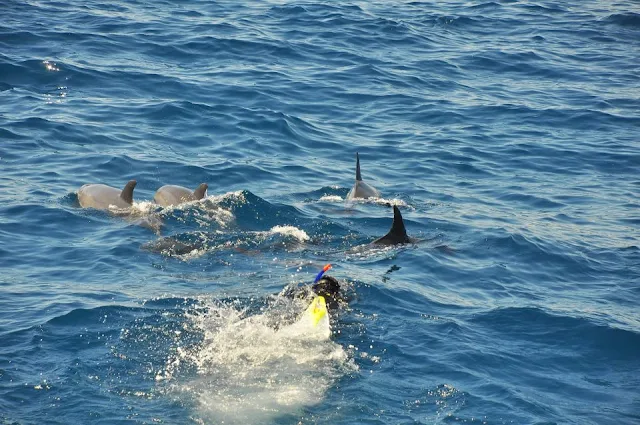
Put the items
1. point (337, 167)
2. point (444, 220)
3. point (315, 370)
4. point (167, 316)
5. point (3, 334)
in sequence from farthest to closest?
point (337, 167) → point (444, 220) → point (167, 316) → point (3, 334) → point (315, 370)

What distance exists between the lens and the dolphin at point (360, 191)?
1536cm

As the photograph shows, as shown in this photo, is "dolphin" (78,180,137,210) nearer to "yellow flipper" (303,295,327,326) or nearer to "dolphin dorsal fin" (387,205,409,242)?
"dolphin dorsal fin" (387,205,409,242)

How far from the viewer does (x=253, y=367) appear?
888 cm

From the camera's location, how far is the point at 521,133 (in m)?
19.7

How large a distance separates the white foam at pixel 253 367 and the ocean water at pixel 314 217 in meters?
0.03

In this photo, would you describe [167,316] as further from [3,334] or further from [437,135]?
[437,135]

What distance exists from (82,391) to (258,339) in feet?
6.30

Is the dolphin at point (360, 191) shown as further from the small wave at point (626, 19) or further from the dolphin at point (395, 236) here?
the small wave at point (626, 19)

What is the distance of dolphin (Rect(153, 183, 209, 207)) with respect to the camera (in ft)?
46.8

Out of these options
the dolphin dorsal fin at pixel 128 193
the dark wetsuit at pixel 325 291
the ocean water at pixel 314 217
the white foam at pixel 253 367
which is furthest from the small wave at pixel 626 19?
the white foam at pixel 253 367

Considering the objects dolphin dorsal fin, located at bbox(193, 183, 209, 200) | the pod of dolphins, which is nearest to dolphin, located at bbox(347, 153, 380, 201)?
the pod of dolphins

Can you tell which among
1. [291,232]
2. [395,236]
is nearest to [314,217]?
[291,232]

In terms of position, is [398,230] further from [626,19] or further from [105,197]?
[626,19]

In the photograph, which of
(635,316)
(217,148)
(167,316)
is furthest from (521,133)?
(167,316)
